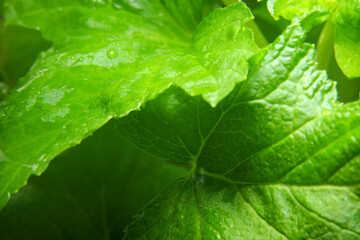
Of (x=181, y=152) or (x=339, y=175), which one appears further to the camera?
(x=181, y=152)

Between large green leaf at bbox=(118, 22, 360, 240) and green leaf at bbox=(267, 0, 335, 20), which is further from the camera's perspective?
green leaf at bbox=(267, 0, 335, 20)

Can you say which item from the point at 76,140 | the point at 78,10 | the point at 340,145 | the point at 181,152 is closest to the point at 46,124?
the point at 76,140

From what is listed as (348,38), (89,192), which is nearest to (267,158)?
(348,38)

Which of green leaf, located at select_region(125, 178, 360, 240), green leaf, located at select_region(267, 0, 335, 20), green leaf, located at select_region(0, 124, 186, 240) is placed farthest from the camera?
green leaf, located at select_region(0, 124, 186, 240)

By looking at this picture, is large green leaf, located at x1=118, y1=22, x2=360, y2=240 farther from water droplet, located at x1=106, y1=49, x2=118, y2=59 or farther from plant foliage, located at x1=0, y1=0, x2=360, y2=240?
water droplet, located at x1=106, y1=49, x2=118, y2=59

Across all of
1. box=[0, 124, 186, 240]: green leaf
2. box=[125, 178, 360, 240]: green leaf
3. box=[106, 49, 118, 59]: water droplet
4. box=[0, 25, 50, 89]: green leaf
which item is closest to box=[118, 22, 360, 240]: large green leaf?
box=[125, 178, 360, 240]: green leaf

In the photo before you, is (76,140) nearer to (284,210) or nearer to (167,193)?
(167,193)

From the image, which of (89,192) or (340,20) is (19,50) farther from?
(340,20)
